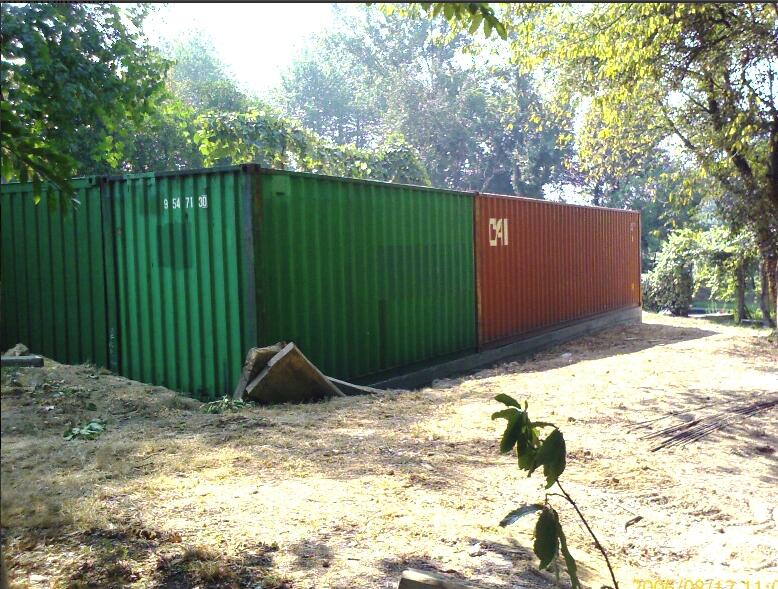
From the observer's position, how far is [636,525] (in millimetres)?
4715

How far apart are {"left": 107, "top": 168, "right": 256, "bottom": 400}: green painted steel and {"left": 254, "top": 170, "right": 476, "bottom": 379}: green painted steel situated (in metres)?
0.30

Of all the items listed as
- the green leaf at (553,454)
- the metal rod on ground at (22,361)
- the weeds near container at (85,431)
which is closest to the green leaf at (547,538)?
the green leaf at (553,454)

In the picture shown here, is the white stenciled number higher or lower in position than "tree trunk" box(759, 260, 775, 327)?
higher

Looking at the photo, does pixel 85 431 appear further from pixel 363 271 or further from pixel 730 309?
pixel 730 309

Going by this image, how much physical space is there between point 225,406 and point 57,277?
3.73m

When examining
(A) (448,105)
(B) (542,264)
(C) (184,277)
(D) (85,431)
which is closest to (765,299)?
(B) (542,264)

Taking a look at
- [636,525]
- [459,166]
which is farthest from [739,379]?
[459,166]

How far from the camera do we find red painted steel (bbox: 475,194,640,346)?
1273 centimetres

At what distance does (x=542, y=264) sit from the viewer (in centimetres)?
1438

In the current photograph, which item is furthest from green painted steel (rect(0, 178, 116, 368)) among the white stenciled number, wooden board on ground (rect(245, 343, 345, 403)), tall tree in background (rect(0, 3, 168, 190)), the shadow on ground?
the white stenciled number

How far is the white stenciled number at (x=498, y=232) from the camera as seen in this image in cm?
1281

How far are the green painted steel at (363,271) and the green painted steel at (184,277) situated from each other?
0.30m

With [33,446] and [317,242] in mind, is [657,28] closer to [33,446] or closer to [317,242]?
[317,242]

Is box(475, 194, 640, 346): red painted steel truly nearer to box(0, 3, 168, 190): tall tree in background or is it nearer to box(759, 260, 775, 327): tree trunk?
box(759, 260, 775, 327): tree trunk
